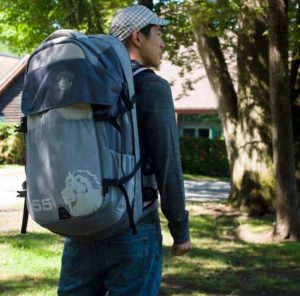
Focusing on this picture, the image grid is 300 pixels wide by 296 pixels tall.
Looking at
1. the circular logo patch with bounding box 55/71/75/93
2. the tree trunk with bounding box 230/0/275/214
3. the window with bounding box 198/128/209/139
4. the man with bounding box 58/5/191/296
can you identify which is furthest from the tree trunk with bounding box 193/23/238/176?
the window with bounding box 198/128/209/139

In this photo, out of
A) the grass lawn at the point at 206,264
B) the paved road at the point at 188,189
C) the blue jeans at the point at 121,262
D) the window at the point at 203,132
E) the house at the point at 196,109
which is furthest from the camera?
the window at the point at 203,132

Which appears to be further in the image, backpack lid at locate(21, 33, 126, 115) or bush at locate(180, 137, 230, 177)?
bush at locate(180, 137, 230, 177)

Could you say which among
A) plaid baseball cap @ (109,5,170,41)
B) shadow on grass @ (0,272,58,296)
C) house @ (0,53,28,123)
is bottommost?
shadow on grass @ (0,272,58,296)

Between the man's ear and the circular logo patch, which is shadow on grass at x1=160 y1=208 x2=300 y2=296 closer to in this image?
the man's ear

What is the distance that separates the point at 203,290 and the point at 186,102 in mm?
27949

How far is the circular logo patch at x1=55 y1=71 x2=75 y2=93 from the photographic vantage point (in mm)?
2361

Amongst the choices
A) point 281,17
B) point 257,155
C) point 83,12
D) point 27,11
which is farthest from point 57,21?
point 281,17

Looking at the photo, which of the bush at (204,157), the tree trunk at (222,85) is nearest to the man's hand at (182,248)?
the tree trunk at (222,85)

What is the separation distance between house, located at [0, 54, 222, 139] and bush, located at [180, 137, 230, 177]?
14.6 ft

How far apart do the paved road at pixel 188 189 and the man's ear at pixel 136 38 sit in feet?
32.9

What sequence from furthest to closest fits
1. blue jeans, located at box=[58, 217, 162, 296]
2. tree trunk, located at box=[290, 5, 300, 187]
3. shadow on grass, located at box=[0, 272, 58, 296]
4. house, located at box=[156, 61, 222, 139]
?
house, located at box=[156, 61, 222, 139], tree trunk, located at box=[290, 5, 300, 187], shadow on grass, located at box=[0, 272, 58, 296], blue jeans, located at box=[58, 217, 162, 296]

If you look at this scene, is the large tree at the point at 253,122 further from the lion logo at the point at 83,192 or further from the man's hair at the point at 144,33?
the lion logo at the point at 83,192

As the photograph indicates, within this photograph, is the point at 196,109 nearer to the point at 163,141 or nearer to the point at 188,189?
the point at 188,189

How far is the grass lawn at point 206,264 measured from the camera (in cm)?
580
